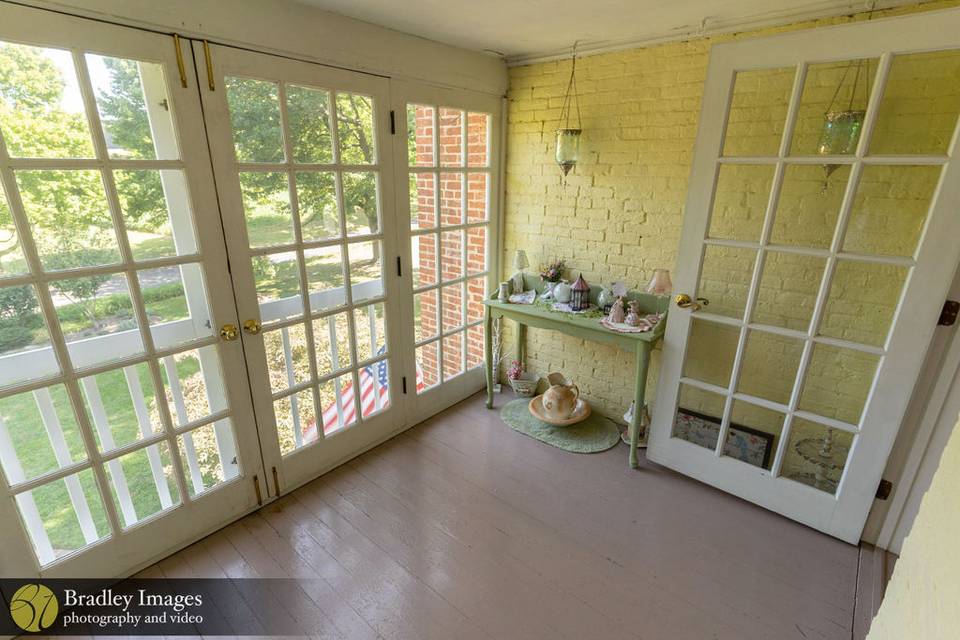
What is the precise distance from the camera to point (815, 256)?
1.89 m

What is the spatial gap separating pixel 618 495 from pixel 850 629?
965 mm

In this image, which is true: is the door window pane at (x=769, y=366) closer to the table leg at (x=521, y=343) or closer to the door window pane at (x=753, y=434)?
the door window pane at (x=753, y=434)

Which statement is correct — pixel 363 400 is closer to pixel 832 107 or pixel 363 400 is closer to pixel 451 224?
pixel 451 224

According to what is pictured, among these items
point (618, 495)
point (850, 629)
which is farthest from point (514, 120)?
point (850, 629)

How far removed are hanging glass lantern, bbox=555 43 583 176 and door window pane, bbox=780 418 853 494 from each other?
1.81 metres

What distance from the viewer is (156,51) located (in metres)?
1.54

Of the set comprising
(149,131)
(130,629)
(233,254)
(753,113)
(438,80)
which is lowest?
(130,629)

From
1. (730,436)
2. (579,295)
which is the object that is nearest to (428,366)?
(579,295)

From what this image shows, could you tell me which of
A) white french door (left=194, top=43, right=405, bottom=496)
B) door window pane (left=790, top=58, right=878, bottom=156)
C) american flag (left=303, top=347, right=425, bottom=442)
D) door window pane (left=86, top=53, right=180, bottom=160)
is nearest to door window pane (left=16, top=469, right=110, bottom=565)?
white french door (left=194, top=43, right=405, bottom=496)

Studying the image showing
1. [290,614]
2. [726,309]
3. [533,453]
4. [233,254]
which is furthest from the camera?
[533,453]

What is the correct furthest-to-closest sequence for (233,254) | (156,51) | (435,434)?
1. (435,434)
2. (233,254)
3. (156,51)

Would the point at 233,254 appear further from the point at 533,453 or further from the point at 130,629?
the point at 533,453

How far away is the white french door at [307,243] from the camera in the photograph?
72.0 inches

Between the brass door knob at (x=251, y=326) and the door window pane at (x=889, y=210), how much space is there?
254 cm
